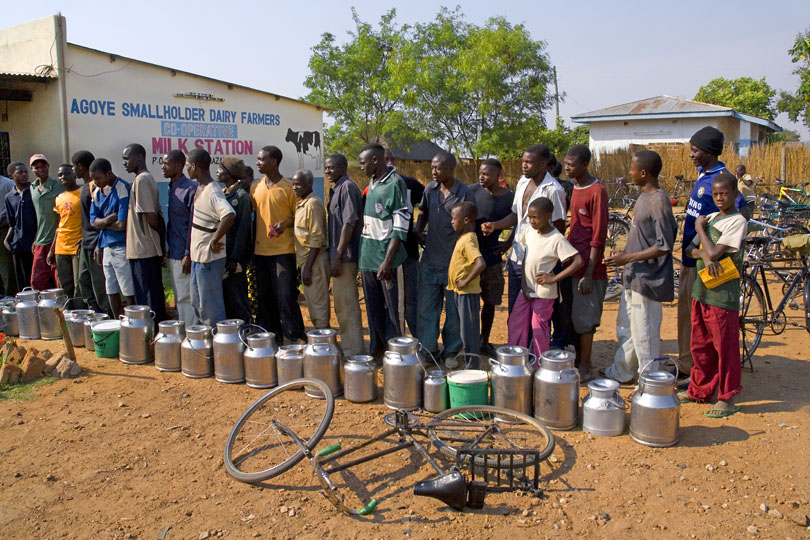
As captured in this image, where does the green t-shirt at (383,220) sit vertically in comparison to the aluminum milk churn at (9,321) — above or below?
above

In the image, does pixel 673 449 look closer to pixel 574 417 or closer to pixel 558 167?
pixel 574 417

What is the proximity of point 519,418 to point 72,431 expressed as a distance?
316 cm

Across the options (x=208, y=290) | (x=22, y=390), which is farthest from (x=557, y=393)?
(x=22, y=390)

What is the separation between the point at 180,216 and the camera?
6.17 metres

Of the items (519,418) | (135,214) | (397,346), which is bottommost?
(519,418)

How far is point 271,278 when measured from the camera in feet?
20.6

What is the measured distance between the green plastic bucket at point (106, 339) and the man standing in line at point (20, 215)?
8.27 ft

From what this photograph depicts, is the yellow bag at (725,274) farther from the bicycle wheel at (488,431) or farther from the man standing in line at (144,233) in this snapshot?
the man standing in line at (144,233)

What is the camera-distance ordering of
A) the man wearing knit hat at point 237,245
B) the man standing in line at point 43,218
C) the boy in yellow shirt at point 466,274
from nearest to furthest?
1. the boy in yellow shirt at point 466,274
2. the man wearing knit hat at point 237,245
3. the man standing in line at point 43,218

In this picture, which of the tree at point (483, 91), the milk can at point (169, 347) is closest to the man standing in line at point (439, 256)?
the milk can at point (169, 347)

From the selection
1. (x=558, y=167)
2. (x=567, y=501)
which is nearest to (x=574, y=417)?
(x=567, y=501)

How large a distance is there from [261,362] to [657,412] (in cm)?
303

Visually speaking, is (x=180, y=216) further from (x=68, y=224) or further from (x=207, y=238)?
(x=68, y=224)

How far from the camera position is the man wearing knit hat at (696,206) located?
15.7ft
